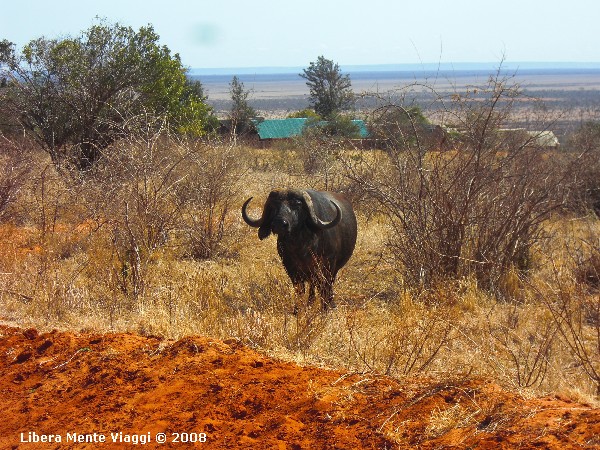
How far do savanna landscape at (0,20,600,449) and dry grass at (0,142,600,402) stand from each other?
1.4 inches

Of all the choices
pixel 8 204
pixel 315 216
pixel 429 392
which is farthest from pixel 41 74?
pixel 429 392

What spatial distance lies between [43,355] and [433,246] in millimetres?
5317

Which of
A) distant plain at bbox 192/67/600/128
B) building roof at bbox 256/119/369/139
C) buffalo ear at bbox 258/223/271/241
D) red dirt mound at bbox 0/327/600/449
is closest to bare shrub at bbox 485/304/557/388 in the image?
red dirt mound at bbox 0/327/600/449

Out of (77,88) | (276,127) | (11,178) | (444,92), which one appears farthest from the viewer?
(276,127)

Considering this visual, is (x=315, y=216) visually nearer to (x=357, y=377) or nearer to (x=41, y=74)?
(x=357, y=377)

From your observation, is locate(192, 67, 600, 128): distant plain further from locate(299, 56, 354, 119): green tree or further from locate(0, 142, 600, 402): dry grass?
locate(0, 142, 600, 402): dry grass

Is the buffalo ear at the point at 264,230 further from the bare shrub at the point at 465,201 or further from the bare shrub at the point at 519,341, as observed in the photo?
the bare shrub at the point at 519,341

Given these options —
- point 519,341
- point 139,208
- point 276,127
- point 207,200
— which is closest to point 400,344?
point 519,341

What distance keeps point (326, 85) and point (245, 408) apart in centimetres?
3918

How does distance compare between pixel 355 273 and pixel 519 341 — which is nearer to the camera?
pixel 519 341

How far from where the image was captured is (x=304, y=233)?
8445mm

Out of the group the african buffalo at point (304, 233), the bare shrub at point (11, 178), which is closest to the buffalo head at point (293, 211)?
the african buffalo at point (304, 233)

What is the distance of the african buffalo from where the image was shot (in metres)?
8.27

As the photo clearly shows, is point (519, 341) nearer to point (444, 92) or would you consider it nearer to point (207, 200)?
point (444, 92)
